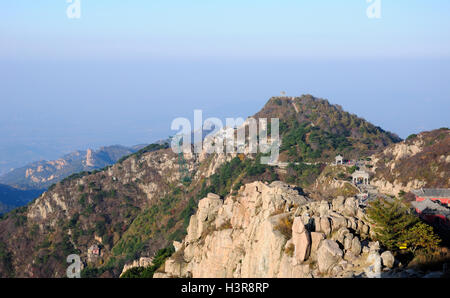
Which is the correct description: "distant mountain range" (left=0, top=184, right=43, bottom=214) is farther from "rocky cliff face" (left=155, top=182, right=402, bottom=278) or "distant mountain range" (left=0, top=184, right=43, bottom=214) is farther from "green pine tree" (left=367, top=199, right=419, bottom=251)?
"green pine tree" (left=367, top=199, right=419, bottom=251)

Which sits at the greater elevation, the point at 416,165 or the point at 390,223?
the point at 390,223

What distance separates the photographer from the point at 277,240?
17.7m

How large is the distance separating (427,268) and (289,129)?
2172 inches

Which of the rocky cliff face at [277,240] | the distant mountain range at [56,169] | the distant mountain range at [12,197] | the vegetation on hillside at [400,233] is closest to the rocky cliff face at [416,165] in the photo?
the rocky cliff face at [277,240]

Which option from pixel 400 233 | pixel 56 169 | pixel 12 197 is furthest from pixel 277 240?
pixel 56 169

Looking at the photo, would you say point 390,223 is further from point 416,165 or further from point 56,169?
point 56,169

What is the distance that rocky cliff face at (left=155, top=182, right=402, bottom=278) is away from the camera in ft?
52.5

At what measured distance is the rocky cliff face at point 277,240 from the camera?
52.5 ft

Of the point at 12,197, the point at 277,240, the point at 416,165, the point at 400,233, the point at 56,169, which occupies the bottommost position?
the point at 56,169

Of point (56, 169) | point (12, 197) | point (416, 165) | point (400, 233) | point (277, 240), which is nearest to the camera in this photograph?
point (400, 233)

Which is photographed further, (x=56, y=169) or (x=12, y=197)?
(x=56, y=169)

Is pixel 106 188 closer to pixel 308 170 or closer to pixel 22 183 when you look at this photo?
pixel 308 170

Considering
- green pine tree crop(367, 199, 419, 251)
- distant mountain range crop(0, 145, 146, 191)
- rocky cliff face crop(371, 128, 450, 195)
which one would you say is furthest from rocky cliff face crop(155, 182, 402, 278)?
distant mountain range crop(0, 145, 146, 191)

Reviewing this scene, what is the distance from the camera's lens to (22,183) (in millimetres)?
148750
